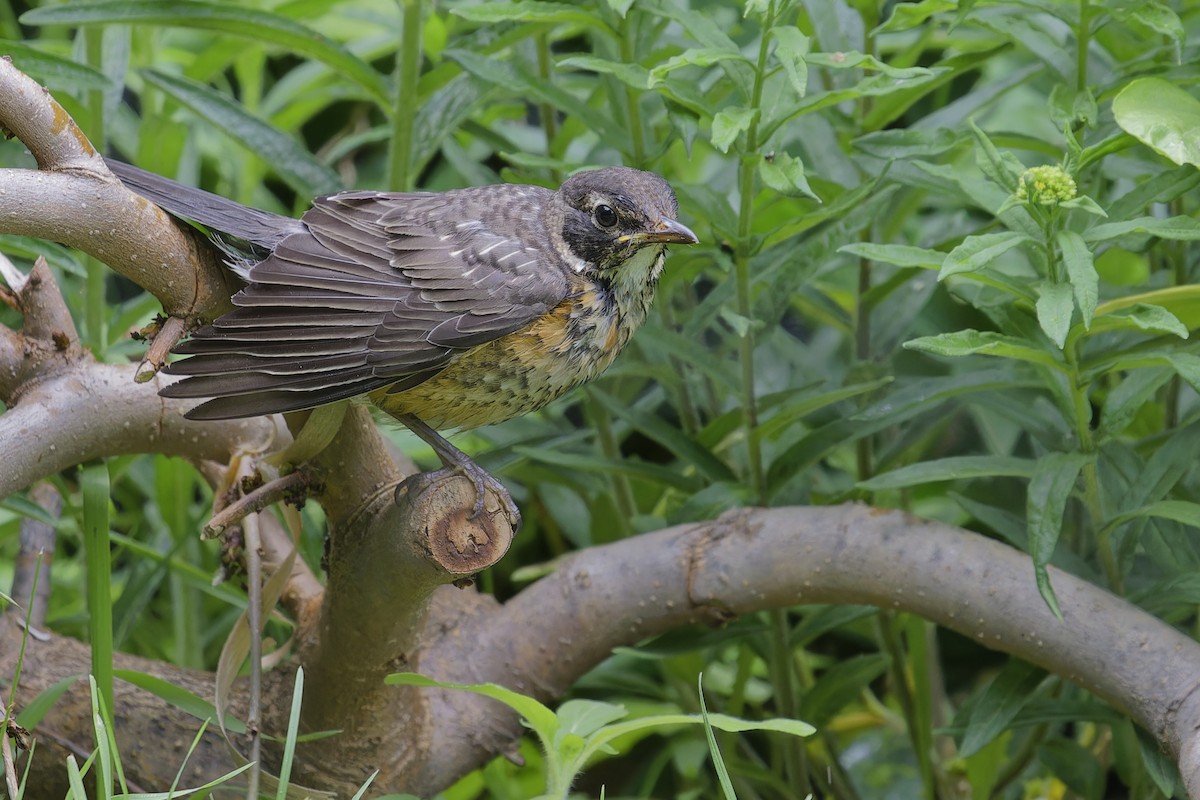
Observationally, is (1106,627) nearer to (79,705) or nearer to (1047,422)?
(1047,422)

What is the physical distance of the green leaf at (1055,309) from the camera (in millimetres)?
1688

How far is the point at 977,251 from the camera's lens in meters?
1.78

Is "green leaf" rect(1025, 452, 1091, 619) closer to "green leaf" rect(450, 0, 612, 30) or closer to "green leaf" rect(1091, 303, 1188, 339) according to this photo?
"green leaf" rect(1091, 303, 1188, 339)

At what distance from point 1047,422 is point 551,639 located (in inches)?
39.2

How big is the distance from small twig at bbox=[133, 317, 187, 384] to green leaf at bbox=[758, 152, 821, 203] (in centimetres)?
88

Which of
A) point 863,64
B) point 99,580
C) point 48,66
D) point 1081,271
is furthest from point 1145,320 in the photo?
point 48,66

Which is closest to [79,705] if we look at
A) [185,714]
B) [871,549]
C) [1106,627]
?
[185,714]

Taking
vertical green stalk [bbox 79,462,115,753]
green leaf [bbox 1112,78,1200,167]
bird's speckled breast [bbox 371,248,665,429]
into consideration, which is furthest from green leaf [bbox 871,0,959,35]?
vertical green stalk [bbox 79,462,115,753]

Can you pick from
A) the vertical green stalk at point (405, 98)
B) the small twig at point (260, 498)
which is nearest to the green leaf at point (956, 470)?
the small twig at point (260, 498)

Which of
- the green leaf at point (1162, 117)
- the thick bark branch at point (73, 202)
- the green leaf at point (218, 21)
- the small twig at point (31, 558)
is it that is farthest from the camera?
the small twig at point (31, 558)

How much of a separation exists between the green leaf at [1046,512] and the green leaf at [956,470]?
6 centimetres

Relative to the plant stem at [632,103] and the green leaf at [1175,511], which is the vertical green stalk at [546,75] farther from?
the green leaf at [1175,511]

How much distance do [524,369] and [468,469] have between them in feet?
0.57

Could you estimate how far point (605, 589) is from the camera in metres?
2.32
